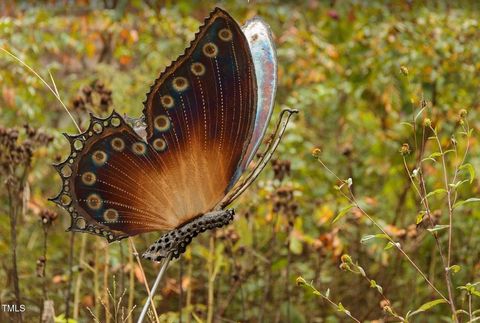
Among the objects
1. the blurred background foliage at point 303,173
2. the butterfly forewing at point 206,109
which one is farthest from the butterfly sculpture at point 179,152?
the blurred background foliage at point 303,173

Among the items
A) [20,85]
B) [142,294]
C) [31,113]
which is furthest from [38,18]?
[142,294]

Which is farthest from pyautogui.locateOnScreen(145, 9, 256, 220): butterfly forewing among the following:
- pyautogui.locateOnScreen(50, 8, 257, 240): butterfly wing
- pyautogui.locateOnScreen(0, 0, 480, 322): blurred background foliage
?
pyautogui.locateOnScreen(0, 0, 480, 322): blurred background foliage

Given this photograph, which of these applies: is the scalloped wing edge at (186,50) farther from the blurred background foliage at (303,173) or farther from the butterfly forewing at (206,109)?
the blurred background foliage at (303,173)

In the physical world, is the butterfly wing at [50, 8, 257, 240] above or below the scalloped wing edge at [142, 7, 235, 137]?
below

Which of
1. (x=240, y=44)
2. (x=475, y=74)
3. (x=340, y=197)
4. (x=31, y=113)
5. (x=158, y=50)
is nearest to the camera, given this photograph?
(x=240, y=44)

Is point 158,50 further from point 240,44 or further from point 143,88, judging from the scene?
point 240,44

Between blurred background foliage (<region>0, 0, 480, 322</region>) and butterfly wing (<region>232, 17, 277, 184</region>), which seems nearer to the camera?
butterfly wing (<region>232, 17, 277, 184</region>)

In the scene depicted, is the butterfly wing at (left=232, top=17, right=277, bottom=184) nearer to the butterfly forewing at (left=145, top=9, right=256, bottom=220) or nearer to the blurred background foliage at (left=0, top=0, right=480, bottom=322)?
the butterfly forewing at (left=145, top=9, right=256, bottom=220)

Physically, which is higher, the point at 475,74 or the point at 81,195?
the point at 475,74
